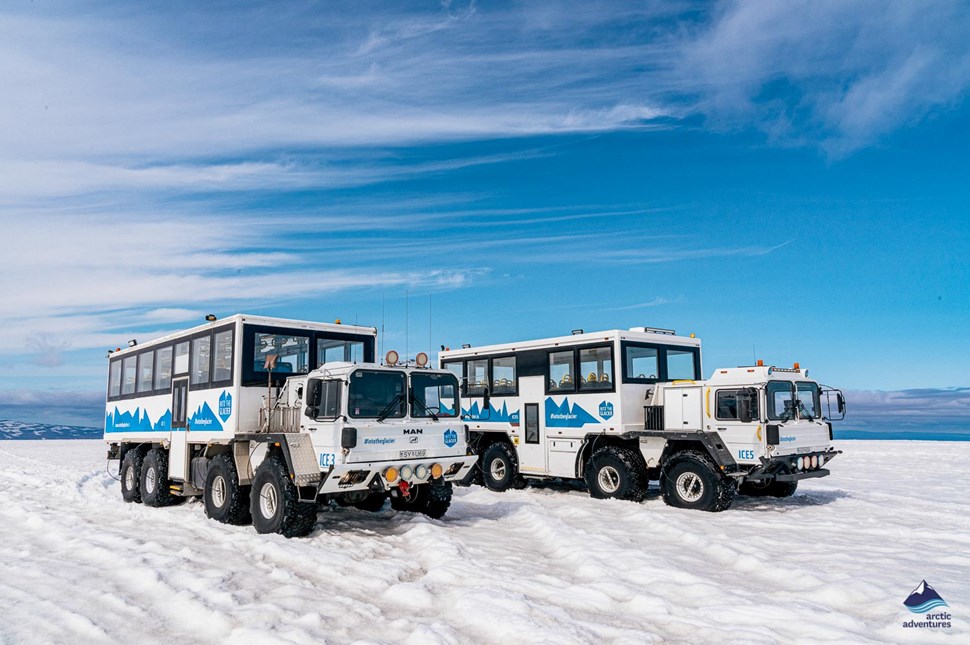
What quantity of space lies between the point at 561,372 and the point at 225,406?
746 centimetres

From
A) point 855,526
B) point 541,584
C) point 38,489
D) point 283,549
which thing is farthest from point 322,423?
point 38,489

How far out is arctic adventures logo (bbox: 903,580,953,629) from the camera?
6.62 m

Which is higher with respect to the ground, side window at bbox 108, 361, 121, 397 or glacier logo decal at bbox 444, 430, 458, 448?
side window at bbox 108, 361, 121, 397

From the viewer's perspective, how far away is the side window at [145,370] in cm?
1631

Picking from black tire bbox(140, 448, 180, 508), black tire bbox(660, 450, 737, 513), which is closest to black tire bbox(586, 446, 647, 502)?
black tire bbox(660, 450, 737, 513)

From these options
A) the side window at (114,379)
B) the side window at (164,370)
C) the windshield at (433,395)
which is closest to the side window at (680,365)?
the windshield at (433,395)

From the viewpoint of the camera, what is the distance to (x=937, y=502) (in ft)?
47.5

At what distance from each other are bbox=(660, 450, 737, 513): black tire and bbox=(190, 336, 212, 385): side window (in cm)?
900

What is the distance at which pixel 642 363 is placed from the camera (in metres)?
15.7

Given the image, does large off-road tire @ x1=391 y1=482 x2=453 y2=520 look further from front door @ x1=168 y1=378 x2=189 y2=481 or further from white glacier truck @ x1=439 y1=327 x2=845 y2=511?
front door @ x1=168 y1=378 x2=189 y2=481

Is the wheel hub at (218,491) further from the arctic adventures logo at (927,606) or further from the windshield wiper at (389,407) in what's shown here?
the arctic adventures logo at (927,606)

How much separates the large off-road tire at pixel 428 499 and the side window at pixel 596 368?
4.78 metres

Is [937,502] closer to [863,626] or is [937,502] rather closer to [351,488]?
[863,626]

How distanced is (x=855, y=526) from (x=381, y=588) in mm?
8181
